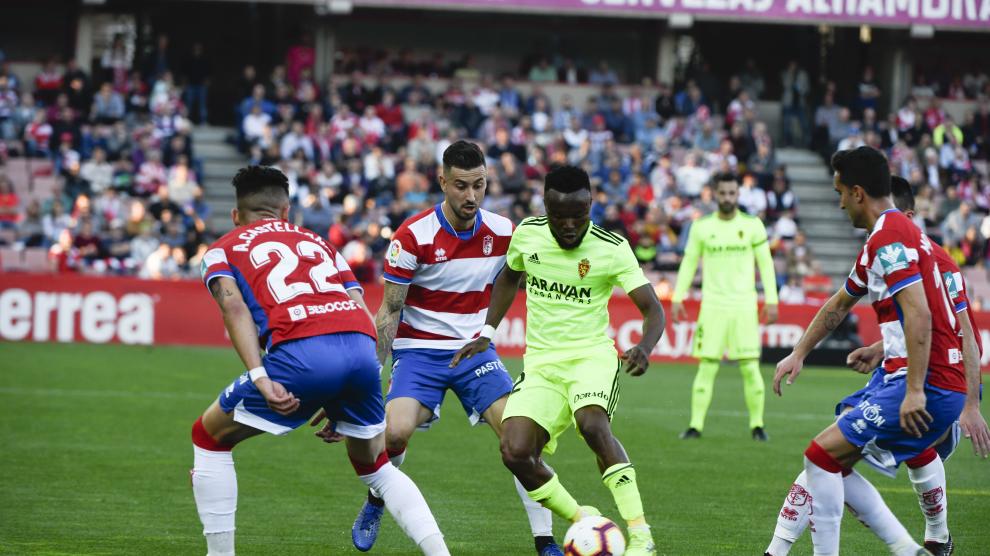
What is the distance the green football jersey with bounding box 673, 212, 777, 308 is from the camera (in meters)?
14.3

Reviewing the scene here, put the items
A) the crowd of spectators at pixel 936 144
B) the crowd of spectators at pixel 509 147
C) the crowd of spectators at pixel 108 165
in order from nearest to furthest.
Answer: the crowd of spectators at pixel 108 165 → the crowd of spectators at pixel 509 147 → the crowd of spectators at pixel 936 144

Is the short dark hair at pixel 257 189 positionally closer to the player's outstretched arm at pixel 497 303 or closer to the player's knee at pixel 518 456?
the player's outstretched arm at pixel 497 303

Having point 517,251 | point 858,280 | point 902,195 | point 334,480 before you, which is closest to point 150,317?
point 334,480

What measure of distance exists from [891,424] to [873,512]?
567 mm

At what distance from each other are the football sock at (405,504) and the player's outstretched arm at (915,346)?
2.43 meters

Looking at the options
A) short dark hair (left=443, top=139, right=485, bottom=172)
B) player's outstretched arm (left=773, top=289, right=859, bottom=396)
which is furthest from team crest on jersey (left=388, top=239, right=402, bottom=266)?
player's outstretched arm (left=773, top=289, right=859, bottom=396)

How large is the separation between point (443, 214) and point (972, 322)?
3366mm

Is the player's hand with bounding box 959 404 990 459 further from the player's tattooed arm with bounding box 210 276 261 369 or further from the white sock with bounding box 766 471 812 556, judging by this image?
the player's tattooed arm with bounding box 210 276 261 369

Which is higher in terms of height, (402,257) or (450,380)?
(402,257)

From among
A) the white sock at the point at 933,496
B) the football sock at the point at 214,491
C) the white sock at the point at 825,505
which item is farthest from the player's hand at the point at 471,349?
the white sock at the point at 933,496

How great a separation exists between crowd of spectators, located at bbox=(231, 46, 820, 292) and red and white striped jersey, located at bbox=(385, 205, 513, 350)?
50.4 feet

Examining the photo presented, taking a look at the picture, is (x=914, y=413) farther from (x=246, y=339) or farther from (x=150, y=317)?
(x=150, y=317)

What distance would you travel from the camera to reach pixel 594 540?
706 centimetres

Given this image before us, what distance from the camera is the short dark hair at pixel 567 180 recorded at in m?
7.48
